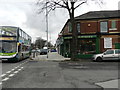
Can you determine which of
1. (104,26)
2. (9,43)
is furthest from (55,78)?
(104,26)

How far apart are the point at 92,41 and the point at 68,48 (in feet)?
14.1

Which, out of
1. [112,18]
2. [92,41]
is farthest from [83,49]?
[112,18]

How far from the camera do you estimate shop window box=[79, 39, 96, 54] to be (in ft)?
99.8

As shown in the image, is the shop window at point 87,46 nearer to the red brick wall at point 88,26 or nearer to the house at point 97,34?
the house at point 97,34

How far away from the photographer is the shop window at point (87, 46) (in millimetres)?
30408

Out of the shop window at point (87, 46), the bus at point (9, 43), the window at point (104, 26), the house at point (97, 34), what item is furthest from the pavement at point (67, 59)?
the bus at point (9, 43)

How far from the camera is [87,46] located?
30609 mm

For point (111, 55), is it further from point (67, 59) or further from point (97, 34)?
point (97, 34)

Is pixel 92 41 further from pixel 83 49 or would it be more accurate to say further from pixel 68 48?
pixel 68 48

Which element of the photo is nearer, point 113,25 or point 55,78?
point 55,78

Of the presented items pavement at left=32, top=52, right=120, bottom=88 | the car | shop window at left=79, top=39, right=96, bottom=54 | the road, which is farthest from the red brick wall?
the road

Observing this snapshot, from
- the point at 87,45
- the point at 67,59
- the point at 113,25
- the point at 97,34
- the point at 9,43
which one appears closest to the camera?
the point at 9,43

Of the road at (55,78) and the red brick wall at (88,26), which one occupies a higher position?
the red brick wall at (88,26)

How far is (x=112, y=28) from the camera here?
98.0 ft
